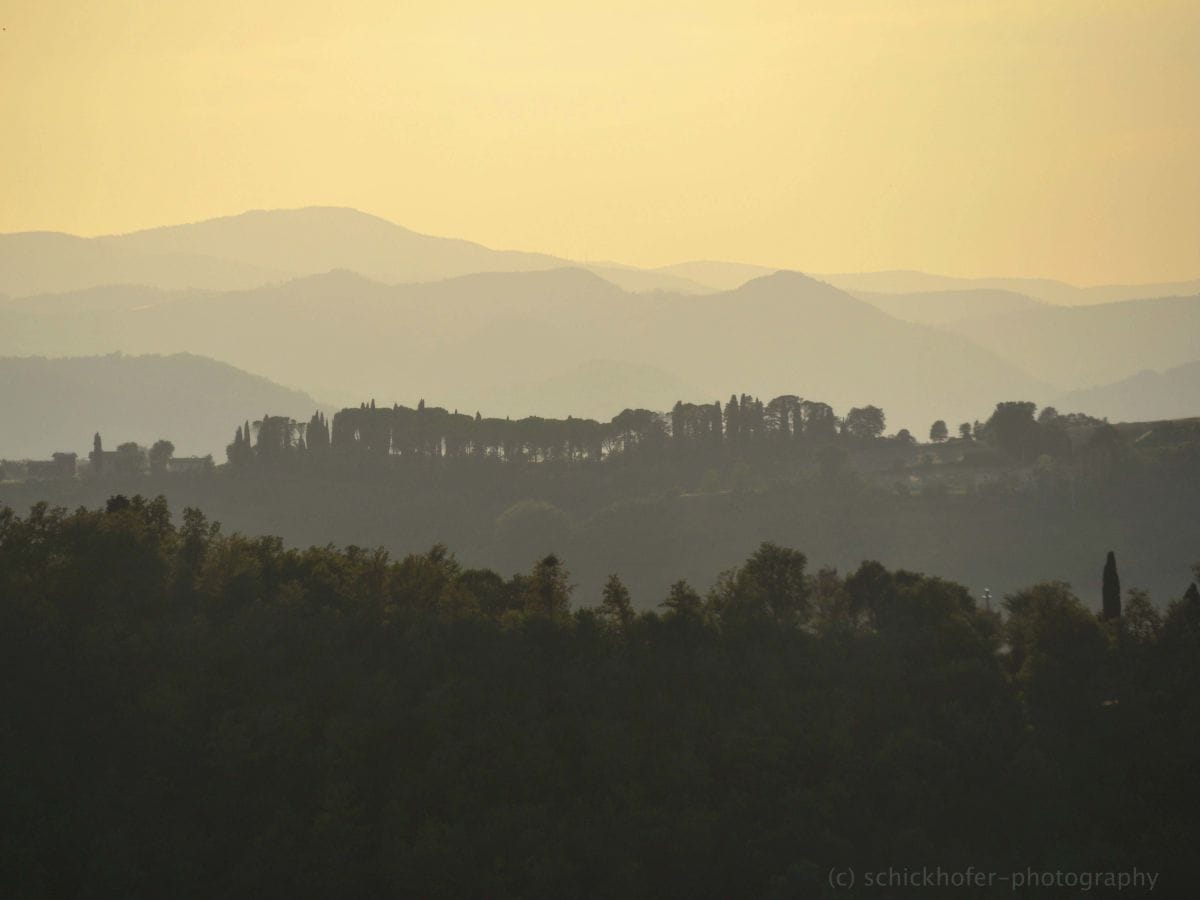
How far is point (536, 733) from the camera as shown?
67.2 meters

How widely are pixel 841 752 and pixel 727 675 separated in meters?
7.35

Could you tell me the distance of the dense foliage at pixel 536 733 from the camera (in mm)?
60531

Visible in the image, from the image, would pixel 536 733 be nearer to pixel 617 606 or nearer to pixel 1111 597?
pixel 617 606

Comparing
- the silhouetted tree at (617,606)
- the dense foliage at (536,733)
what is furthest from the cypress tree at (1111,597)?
the silhouetted tree at (617,606)

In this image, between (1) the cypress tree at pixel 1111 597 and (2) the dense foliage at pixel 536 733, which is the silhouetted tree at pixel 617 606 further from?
(1) the cypress tree at pixel 1111 597

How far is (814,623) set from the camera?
267ft

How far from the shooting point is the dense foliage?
60531 millimetres

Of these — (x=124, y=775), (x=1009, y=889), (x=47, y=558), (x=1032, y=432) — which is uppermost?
(x=1032, y=432)

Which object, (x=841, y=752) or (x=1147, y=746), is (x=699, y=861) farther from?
(x=1147, y=746)

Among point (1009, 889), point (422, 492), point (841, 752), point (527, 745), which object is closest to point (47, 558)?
point (527, 745)

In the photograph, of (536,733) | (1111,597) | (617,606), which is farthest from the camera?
(1111,597)

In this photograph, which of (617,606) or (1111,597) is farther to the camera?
(1111,597)

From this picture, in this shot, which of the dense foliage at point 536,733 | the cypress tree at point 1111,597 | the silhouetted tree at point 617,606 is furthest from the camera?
the cypress tree at point 1111,597

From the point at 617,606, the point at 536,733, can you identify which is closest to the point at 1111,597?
the point at 617,606
